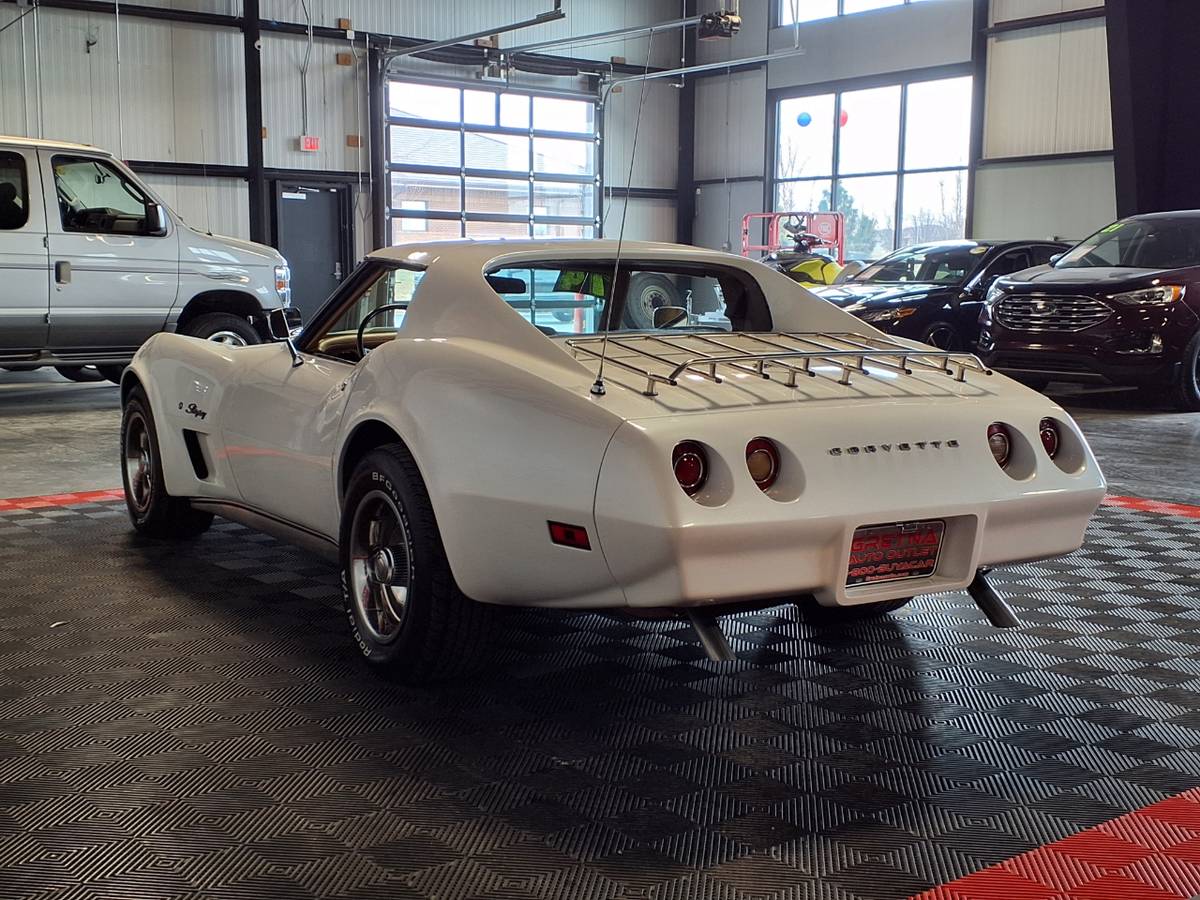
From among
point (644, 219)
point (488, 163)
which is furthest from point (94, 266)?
point (644, 219)

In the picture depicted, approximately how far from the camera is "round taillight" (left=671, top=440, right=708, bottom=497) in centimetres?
281

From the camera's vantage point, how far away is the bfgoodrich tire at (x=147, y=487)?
5.09 metres

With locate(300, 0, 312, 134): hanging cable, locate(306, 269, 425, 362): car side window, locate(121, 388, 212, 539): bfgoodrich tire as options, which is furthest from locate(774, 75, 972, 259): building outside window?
locate(306, 269, 425, 362): car side window

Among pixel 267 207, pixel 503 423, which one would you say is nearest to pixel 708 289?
pixel 503 423

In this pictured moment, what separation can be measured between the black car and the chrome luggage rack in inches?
327

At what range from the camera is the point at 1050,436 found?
339 centimetres

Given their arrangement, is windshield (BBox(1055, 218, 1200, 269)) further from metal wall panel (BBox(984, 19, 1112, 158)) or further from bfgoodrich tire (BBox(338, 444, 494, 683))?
bfgoodrich tire (BBox(338, 444, 494, 683))

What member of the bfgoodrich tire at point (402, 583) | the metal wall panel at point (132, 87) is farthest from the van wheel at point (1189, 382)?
the metal wall panel at point (132, 87)

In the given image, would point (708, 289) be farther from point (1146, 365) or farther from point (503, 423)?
point (1146, 365)

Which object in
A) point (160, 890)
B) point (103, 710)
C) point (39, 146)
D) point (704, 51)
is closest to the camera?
point (160, 890)

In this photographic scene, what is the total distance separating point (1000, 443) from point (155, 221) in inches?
346

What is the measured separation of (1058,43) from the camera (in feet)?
69.3

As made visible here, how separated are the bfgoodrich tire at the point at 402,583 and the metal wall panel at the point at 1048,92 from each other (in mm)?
19504

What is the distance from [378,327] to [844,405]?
1701 mm
